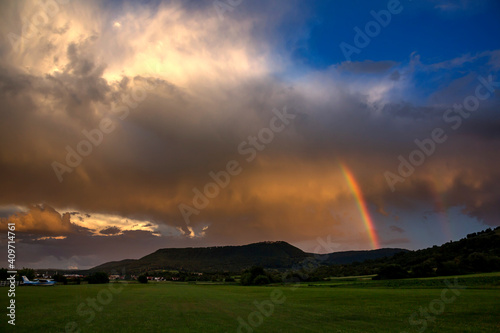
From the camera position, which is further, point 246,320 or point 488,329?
point 246,320

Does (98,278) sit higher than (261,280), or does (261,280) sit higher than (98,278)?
(98,278)

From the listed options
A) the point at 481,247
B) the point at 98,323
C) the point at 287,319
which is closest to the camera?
the point at 98,323

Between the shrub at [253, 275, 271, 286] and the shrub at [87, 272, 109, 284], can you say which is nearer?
the shrub at [253, 275, 271, 286]

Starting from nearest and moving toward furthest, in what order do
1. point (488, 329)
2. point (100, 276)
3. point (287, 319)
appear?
point (488, 329)
point (287, 319)
point (100, 276)

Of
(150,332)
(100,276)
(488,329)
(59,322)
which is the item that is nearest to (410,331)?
(488,329)

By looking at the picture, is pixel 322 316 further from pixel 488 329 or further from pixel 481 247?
pixel 481 247

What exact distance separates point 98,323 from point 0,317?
12.6 metres

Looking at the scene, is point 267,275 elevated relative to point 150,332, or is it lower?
lower

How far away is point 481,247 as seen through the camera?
175 meters

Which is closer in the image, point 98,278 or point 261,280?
point 261,280

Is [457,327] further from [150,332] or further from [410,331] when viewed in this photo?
[150,332]

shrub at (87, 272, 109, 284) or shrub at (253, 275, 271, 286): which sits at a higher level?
shrub at (87, 272, 109, 284)

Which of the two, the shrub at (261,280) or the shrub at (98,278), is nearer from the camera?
the shrub at (261,280)

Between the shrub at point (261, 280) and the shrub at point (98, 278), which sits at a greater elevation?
the shrub at point (98, 278)
